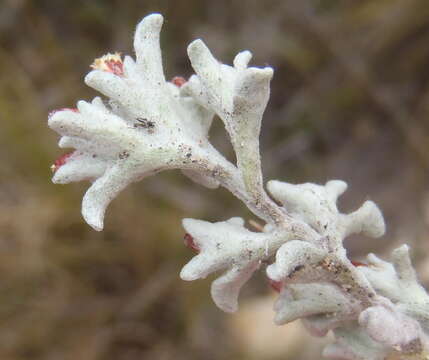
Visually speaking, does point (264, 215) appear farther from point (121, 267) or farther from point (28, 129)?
point (28, 129)

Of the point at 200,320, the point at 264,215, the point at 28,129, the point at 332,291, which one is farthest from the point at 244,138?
the point at 28,129

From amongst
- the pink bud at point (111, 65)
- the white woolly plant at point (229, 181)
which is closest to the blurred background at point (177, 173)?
the white woolly plant at point (229, 181)

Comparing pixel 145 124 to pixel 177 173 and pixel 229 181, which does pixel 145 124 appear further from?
pixel 177 173

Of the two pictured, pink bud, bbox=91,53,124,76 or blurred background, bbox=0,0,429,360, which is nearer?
pink bud, bbox=91,53,124,76

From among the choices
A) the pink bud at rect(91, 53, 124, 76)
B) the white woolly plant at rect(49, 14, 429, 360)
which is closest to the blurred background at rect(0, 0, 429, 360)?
the white woolly plant at rect(49, 14, 429, 360)

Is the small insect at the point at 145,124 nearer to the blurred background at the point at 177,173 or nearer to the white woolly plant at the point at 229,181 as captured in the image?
the white woolly plant at the point at 229,181

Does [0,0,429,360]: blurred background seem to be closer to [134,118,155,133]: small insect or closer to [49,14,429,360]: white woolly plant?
[49,14,429,360]: white woolly plant
